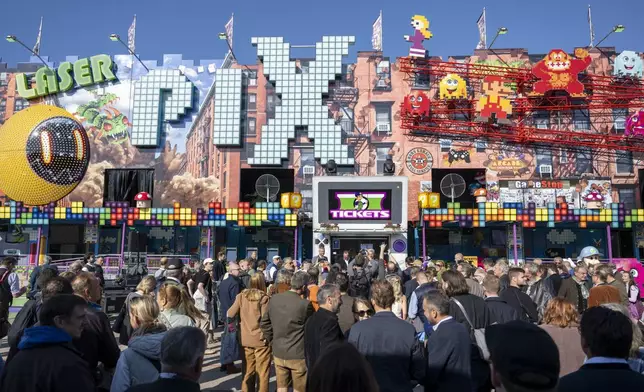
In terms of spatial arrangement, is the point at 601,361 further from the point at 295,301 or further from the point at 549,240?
the point at 549,240

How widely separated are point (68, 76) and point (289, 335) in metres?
32.6

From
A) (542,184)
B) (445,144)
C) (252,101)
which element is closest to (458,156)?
(445,144)

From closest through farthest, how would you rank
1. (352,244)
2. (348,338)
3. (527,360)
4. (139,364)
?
(527,360), (139,364), (348,338), (352,244)

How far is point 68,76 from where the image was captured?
108ft

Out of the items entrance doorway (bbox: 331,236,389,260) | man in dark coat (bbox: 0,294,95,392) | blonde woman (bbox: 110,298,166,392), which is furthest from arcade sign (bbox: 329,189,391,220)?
man in dark coat (bbox: 0,294,95,392)

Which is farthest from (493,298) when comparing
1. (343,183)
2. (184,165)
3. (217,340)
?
(184,165)

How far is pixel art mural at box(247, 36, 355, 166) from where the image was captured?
30.9 metres

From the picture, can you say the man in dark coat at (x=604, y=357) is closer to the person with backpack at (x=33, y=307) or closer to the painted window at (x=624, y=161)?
the person with backpack at (x=33, y=307)

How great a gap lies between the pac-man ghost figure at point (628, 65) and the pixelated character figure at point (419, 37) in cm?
1131

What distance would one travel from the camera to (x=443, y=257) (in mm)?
29703

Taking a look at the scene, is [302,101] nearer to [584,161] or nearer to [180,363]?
[584,161]

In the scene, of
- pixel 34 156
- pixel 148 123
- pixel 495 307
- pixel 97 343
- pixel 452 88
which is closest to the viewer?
pixel 97 343

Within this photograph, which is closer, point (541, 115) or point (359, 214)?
point (359, 214)

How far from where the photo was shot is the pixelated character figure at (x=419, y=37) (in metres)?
30.8
